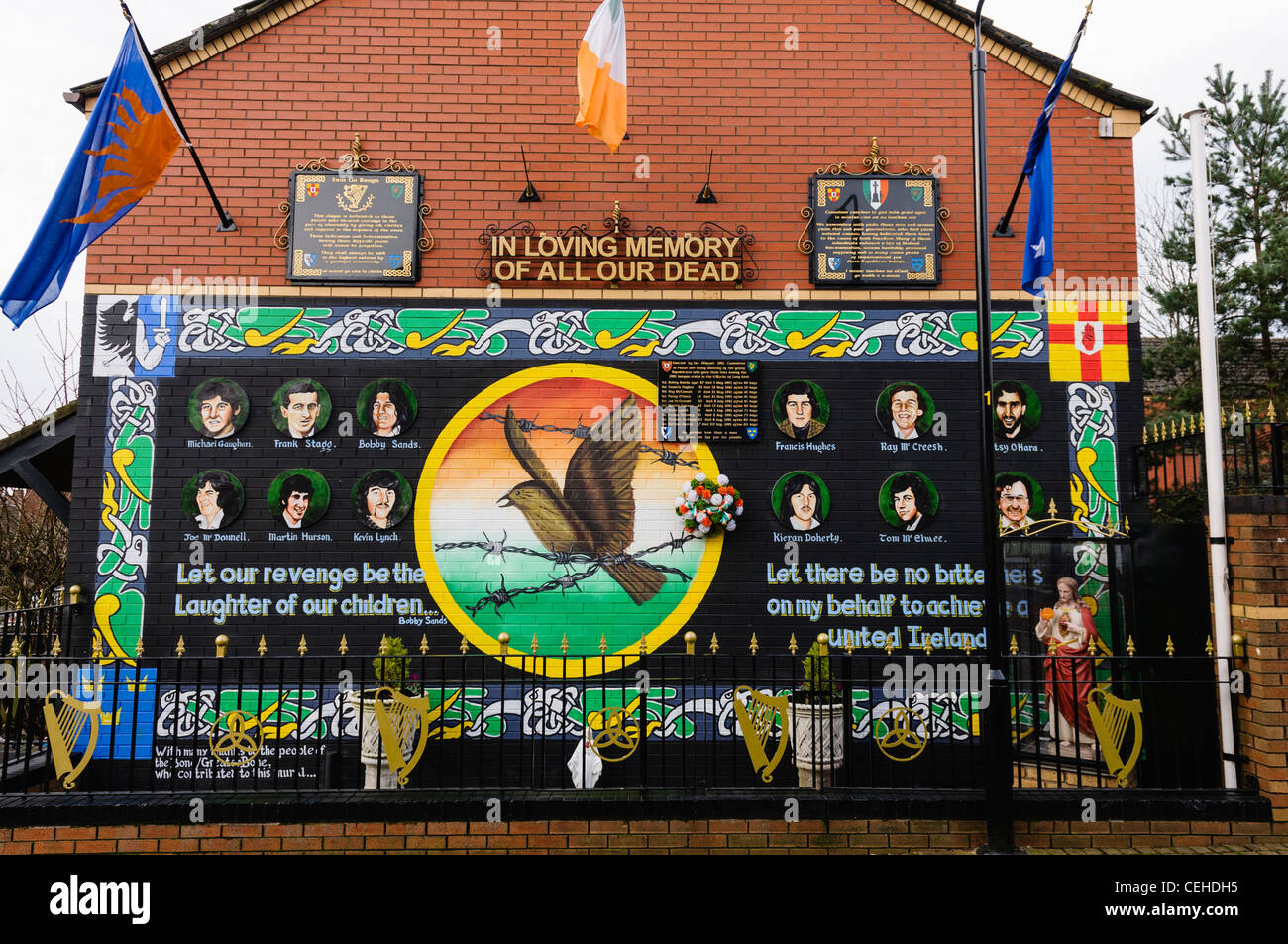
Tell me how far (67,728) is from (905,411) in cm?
812

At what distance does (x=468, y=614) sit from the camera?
24.9 feet

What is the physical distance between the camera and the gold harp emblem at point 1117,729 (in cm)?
562

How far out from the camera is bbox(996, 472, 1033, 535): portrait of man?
7.76 m

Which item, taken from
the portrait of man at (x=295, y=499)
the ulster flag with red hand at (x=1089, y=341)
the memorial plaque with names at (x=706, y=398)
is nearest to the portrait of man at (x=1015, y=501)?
the ulster flag with red hand at (x=1089, y=341)

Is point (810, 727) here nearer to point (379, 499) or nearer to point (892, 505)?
point (892, 505)

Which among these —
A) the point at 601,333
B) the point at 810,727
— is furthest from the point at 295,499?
the point at 810,727

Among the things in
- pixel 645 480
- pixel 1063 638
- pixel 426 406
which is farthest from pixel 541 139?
pixel 1063 638

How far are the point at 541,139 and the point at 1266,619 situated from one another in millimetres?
7805

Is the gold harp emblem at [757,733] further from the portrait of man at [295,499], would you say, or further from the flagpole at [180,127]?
the flagpole at [180,127]

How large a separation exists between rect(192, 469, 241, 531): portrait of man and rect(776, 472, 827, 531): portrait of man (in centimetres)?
563

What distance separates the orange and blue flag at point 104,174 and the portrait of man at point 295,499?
2.53 m

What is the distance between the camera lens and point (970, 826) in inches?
211

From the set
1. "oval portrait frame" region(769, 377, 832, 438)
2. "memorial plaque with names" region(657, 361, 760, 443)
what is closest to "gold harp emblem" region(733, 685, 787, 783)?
"memorial plaque with names" region(657, 361, 760, 443)

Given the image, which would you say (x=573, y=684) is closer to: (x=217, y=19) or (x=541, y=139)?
(x=541, y=139)
